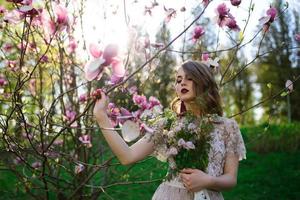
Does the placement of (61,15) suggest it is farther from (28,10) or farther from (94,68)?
(94,68)

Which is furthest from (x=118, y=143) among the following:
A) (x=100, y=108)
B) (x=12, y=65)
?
(x=12, y=65)

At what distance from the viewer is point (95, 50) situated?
46.2 inches

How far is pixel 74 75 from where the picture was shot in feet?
11.7

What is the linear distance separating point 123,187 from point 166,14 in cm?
325

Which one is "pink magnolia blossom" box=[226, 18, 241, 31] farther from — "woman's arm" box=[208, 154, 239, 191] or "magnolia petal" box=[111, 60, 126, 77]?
"magnolia petal" box=[111, 60, 126, 77]

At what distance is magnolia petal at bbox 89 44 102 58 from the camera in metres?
1.17

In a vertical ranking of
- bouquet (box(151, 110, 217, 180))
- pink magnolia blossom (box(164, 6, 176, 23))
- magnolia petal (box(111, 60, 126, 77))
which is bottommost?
bouquet (box(151, 110, 217, 180))

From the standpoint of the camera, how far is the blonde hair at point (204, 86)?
2002 millimetres

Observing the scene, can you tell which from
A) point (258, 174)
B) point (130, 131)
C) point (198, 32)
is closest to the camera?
point (130, 131)

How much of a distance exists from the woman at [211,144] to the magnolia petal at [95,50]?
73 centimetres

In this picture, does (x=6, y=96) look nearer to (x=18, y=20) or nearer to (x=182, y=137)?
(x=18, y=20)

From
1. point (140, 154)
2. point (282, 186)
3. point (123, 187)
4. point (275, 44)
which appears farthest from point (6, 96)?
point (275, 44)

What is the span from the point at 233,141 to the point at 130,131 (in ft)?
2.82

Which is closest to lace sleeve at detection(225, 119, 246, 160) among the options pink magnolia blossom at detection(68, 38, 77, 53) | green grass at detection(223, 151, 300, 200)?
pink magnolia blossom at detection(68, 38, 77, 53)
